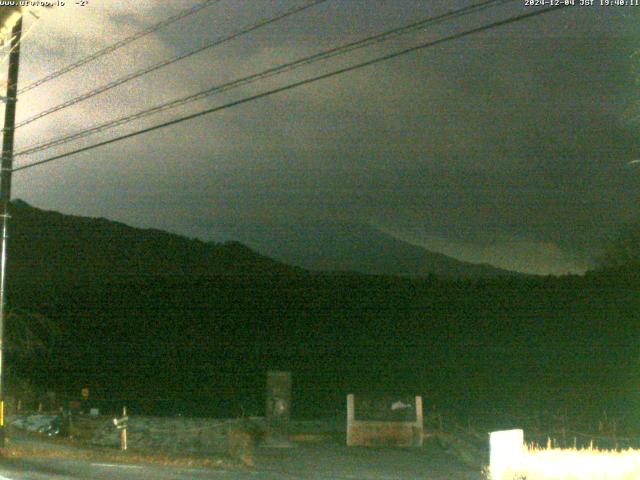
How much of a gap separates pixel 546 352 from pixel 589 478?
50649 mm

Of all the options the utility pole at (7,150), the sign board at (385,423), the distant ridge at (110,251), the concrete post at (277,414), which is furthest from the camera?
the distant ridge at (110,251)

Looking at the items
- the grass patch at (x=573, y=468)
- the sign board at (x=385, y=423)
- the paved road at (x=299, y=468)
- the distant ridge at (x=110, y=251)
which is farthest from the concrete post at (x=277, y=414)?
the distant ridge at (x=110, y=251)

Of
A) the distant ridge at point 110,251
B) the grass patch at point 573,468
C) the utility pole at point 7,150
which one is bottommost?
the grass patch at point 573,468

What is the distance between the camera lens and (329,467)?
23.1 meters

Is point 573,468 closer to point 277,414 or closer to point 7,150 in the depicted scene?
point 7,150

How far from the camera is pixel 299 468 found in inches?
898

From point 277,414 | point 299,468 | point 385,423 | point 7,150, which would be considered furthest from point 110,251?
point 7,150

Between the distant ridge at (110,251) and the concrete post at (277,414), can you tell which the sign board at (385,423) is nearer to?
the concrete post at (277,414)

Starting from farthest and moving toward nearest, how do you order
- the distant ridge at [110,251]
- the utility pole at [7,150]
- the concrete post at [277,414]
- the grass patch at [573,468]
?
the distant ridge at [110,251] → the concrete post at [277,414] → the utility pole at [7,150] → the grass patch at [573,468]

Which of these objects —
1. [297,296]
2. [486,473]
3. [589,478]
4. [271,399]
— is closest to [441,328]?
[297,296]

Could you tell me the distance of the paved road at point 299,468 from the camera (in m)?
15.9

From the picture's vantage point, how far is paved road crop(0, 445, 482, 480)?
→ 15883 mm

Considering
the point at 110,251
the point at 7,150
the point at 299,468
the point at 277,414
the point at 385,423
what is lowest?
the point at 299,468

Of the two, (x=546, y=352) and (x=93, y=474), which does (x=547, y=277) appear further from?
(x=93, y=474)
